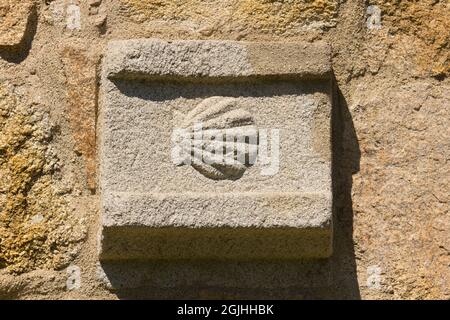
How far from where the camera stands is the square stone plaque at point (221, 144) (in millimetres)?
1180

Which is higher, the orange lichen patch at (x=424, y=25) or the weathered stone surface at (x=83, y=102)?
the orange lichen patch at (x=424, y=25)

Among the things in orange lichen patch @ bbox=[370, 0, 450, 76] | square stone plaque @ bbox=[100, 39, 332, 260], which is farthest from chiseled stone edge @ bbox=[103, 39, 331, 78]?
orange lichen patch @ bbox=[370, 0, 450, 76]

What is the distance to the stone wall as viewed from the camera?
48.5 inches

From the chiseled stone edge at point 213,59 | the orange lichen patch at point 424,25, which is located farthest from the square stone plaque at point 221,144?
the orange lichen patch at point 424,25

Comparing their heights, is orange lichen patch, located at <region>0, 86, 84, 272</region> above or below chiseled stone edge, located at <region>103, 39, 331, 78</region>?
below

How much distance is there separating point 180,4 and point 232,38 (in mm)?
84

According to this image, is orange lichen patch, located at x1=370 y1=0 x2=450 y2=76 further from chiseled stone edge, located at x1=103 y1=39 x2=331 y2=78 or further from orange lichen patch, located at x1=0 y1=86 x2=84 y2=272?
orange lichen patch, located at x1=0 y1=86 x2=84 y2=272

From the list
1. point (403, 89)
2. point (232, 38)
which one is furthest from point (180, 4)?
point (403, 89)

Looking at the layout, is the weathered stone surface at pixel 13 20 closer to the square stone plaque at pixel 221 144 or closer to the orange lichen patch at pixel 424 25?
the square stone plaque at pixel 221 144

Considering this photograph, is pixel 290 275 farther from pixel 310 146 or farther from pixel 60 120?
pixel 60 120

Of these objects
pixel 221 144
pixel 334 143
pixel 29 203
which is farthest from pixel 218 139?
pixel 29 203

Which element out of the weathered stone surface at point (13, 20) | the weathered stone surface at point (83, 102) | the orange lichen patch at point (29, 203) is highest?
the weathered stone surface at point (13, 20)

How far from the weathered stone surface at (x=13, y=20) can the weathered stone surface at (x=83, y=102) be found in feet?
0.21

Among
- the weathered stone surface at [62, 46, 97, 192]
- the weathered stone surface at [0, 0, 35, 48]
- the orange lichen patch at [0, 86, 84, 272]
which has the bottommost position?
the orange lichen patch at [0, 86, 84, 272]
